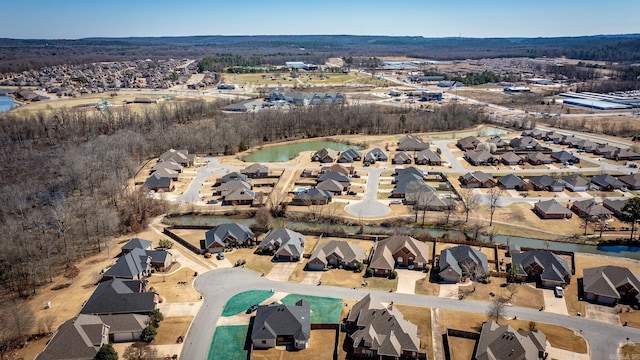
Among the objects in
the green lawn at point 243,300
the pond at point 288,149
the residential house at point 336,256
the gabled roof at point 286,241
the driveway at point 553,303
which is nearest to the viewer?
the driveway at point 553,303

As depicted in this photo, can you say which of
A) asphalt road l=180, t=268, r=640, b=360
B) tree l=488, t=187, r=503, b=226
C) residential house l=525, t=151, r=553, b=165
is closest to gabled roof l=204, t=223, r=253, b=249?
asphalt road l=180, t=268, r=640, b=360

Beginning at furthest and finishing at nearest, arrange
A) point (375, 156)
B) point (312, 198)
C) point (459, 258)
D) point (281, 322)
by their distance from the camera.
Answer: point (375, 156), point (312, 198), point (459, 258), point (281, 322)

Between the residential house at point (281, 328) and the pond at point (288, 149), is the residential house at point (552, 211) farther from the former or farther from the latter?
the pond at point (288, 149)

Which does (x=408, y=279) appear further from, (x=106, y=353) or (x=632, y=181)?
(x=632, y=181)

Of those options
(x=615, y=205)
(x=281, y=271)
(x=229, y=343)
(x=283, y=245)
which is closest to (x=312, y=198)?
(x=283, y=245)

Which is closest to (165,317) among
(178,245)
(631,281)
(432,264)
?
(178,245)

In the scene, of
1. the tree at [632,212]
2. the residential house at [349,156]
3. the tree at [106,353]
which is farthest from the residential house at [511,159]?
the tree at [106,353]
